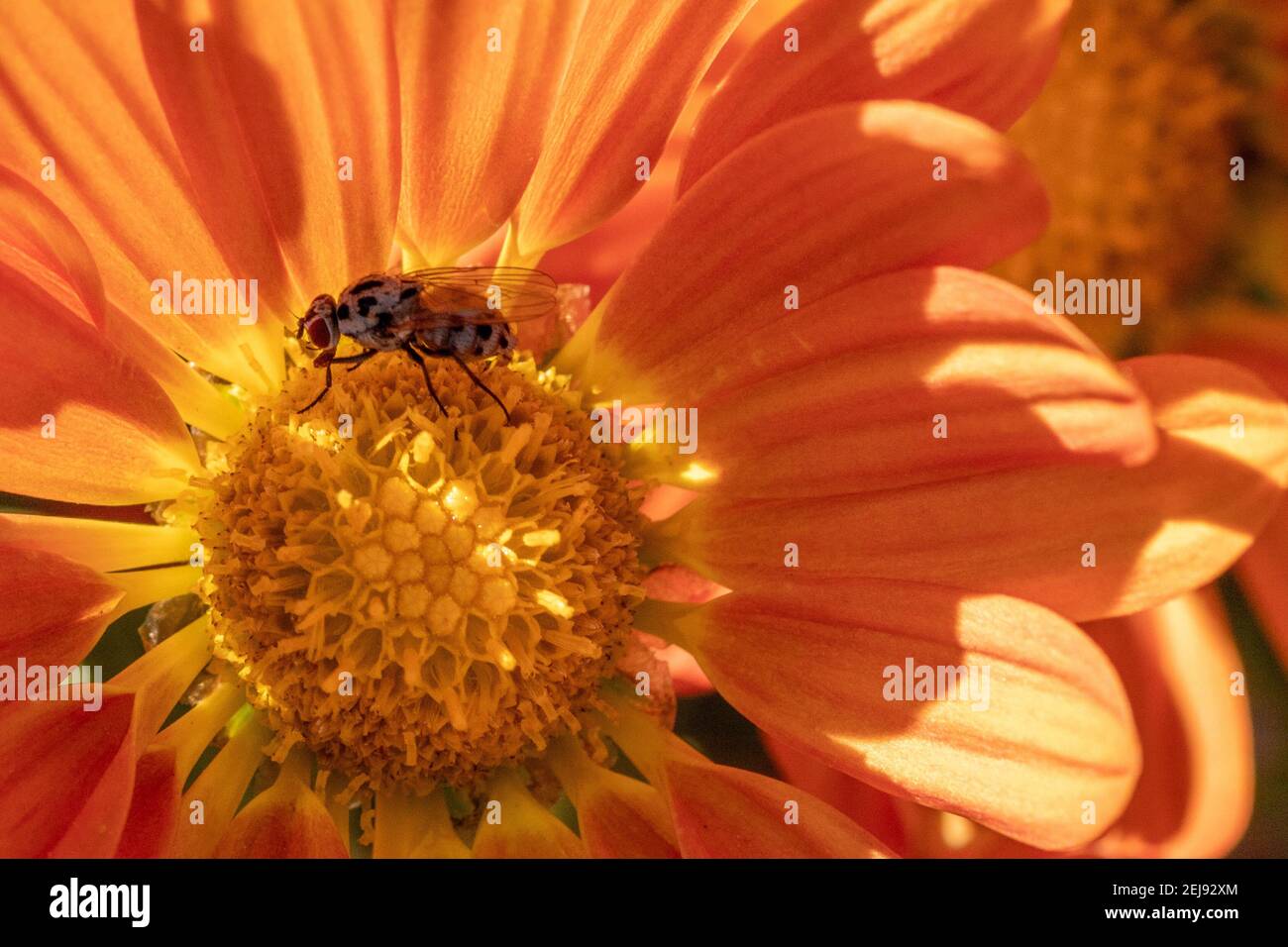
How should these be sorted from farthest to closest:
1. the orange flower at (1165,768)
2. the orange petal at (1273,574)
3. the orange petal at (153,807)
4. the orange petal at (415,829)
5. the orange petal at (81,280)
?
1. the orange petal at (1273,574)
2. the orange flower at (1165,768)
3. the orange petal at (415,829)
4. the orange petal at (153,807)
5. the orange petal at (81,280)

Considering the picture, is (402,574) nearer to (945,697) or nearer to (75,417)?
(75,417)

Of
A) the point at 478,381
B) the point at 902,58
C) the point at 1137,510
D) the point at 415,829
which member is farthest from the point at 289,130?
the point at 1137,510

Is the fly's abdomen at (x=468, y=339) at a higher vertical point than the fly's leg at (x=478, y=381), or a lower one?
higher

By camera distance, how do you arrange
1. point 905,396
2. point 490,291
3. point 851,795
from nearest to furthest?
1. point 905,396
2. point 490,291
3. point 851,795

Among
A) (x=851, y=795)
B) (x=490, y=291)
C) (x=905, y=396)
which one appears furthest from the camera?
(x=851, y=795)

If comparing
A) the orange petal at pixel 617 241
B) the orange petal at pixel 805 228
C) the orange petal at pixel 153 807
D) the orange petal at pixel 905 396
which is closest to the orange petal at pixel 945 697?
the orange petal at pixel 905 396

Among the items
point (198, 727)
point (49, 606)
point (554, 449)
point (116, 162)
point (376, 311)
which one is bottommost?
point (198, 727)

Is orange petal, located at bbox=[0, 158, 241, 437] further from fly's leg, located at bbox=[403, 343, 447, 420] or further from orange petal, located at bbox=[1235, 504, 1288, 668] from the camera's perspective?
orange petal, located at bbox=[1235, 504, 1288, 668]

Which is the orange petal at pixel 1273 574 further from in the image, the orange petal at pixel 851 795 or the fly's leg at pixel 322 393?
the fly's leg at pixel 322 393
